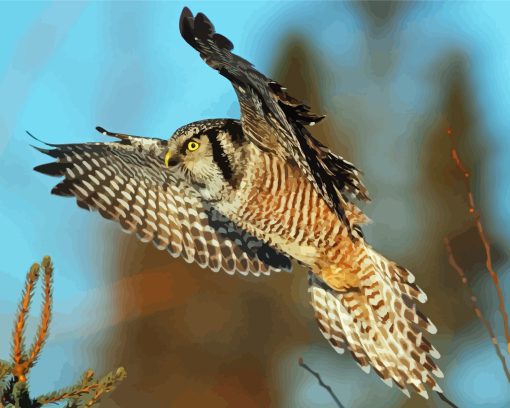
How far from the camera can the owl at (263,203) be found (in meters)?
3.81

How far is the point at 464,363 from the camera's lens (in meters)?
15.5

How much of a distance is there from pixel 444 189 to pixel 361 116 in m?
3.14

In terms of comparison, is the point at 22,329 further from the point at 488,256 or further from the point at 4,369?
the point at 488,256

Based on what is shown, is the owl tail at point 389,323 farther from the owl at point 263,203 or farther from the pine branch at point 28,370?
the pine branch at point 28,370

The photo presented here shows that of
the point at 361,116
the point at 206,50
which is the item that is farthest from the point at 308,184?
the point at 361,116

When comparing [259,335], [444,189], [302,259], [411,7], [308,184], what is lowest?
[259,335]

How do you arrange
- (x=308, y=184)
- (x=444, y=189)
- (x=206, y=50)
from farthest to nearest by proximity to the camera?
(x=444, y=189) < (x=308, y=184) < (x=206, y=50)

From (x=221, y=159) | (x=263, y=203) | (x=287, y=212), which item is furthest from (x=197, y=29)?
(x=287, y=212)

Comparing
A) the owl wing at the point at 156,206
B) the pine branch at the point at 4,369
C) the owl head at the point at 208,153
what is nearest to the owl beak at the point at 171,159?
the owl head at the point at 208,153

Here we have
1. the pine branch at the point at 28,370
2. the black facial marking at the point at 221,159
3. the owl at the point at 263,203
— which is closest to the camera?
the pine branch at the point at 28,370

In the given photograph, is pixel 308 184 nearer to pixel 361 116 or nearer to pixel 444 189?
pixel 444 189

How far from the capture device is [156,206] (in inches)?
190

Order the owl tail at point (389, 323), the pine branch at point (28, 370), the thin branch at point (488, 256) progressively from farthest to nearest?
the owl tail at point (389, 323) → the thin branch at point (488, 256) → the pine branch at point (28, 370)

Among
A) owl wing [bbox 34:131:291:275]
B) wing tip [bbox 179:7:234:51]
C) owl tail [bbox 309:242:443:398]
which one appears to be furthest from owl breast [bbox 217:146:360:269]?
wing tip [bbox 179:7:234:51]
